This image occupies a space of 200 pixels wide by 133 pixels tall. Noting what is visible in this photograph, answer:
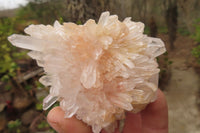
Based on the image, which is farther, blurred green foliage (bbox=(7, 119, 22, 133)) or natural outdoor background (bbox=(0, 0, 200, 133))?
blurred green foliage (bbox=(7, 119, 22, 133))

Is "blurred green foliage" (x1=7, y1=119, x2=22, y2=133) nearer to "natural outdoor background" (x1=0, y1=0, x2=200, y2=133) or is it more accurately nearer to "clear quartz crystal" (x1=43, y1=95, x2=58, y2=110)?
"natural outdoor background" (x1=0, y1=0, x2=200, y2=133)

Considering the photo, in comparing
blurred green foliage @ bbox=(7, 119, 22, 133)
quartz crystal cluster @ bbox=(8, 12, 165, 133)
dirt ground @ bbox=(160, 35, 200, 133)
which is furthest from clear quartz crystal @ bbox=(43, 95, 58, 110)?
blurred green foliage @ bbox=(7, 119, 22, 133)

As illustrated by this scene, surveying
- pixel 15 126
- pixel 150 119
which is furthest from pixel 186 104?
pixel 15 126

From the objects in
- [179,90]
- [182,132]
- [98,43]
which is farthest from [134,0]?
[182,132]

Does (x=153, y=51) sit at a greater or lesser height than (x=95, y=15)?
lesser

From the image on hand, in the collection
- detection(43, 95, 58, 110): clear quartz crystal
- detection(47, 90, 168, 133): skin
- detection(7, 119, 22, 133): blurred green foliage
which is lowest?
detection(7, 119, 22, 133): blurred green foliage

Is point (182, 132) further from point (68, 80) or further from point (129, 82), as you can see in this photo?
point (68, 80)

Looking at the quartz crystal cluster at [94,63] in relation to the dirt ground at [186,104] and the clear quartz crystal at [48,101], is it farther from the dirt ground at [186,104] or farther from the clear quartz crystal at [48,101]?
the dirt ground at [186,104]
